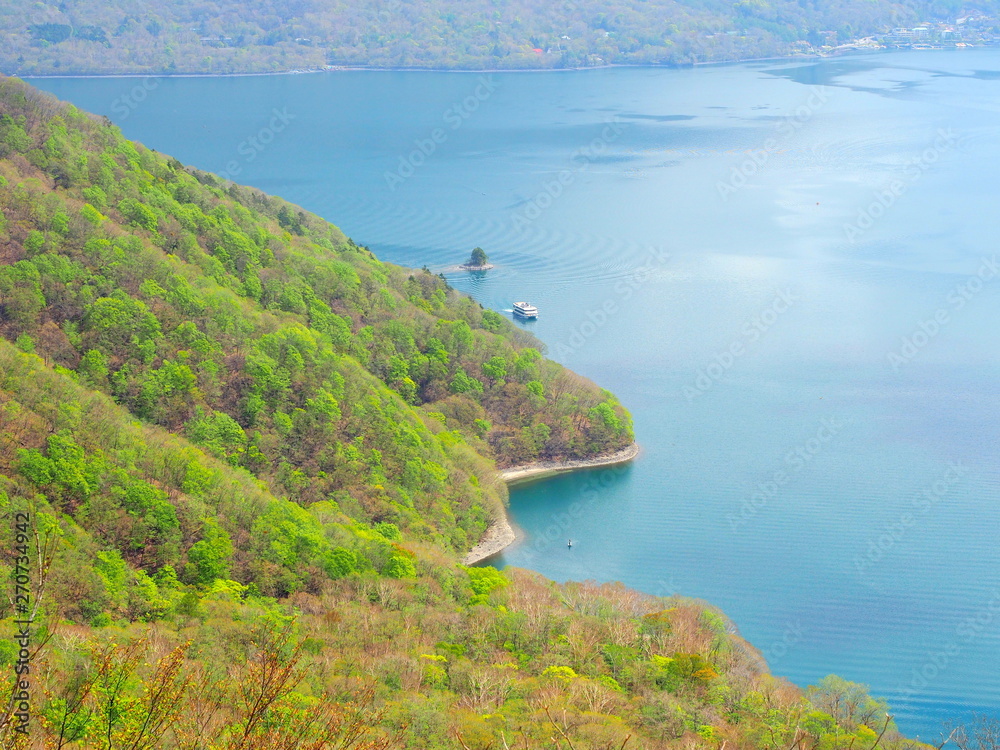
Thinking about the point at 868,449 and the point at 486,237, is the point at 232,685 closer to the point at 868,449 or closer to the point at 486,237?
the point at 868,449

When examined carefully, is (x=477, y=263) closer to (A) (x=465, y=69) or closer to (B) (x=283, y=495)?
(B) (x=283, y=495)

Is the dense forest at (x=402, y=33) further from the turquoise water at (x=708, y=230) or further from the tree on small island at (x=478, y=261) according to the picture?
the tree on small island at (x=478, y=261)

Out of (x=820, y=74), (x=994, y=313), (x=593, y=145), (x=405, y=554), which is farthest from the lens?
(x=820, y=74)

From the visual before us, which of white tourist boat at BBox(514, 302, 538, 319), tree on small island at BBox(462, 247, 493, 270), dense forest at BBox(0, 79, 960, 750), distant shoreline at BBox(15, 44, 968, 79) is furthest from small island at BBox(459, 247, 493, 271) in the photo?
distant shoreline at BBox(15, 44, 968, 79)

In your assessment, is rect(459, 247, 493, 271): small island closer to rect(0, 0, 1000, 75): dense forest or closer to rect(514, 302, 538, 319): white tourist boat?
rect(514, 302, 538, 319): white tourist boat

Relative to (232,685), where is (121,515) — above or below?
above

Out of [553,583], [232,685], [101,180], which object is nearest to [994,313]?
[553,583]
